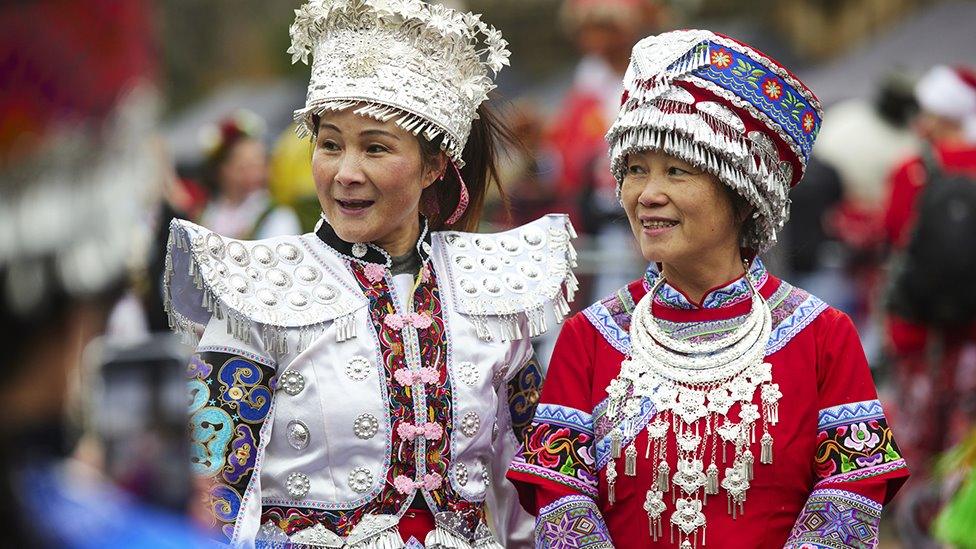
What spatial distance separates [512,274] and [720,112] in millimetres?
705

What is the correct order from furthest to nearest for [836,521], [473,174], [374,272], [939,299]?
[939,299] < [473,174] < [374,272] < [836,521]

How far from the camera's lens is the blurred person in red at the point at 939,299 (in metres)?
7.50

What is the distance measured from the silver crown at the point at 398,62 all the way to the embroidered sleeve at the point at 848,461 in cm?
100

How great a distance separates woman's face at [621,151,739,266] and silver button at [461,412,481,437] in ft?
1.69

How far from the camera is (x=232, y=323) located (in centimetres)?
334

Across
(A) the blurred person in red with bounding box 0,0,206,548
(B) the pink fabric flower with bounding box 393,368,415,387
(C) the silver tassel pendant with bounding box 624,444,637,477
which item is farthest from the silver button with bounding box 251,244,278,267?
(A) the blurred person in red with bounding box 0,0,206,548

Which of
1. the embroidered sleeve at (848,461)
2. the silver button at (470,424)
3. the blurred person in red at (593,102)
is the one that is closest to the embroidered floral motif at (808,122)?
the embroidered sleeve at (848,461)

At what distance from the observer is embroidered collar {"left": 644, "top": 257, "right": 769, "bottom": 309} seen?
342cm

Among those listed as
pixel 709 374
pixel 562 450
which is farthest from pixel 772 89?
pixel 562 450

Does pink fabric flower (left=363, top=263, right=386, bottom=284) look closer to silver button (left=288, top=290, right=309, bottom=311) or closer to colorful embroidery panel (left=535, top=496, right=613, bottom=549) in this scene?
silver button (left=288, top=290, right=309, bottom=311)

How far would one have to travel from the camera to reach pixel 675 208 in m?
3.37

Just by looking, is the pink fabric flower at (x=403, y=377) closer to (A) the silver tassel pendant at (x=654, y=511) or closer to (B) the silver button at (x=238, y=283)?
(B) the silver button at (x=238, y=283)

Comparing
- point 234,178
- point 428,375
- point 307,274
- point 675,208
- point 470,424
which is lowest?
point 470,424

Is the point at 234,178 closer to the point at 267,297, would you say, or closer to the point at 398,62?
the point at 398,62
